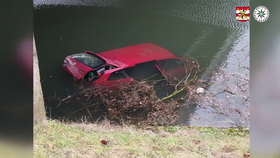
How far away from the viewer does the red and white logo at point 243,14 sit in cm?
260

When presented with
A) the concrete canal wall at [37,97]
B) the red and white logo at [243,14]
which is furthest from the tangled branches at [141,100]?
the red and white logo at [243,14]

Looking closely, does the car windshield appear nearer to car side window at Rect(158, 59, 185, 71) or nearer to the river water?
the river water

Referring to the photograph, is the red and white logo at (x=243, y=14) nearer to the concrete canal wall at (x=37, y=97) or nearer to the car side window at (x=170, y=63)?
the car side window at (x=170, y=63)

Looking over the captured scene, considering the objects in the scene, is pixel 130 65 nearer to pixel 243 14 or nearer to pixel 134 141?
pixel 134 141

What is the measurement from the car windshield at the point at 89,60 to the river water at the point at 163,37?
6 cm

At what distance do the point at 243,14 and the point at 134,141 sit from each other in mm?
1691

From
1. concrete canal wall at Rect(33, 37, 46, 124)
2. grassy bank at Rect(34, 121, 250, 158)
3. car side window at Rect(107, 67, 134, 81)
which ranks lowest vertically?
grassy bank at Rect(34, 121, 250, 158)

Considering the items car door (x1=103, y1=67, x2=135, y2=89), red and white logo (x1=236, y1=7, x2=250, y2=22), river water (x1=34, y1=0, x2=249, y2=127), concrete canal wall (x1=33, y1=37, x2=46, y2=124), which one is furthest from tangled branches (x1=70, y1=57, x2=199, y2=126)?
red and white logo (x1=236, y1=7, x2=250, y2=22)

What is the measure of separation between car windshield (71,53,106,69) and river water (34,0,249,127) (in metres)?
0.06

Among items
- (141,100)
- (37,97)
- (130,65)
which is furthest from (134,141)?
(37,97)

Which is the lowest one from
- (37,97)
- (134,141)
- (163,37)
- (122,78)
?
(134,141)

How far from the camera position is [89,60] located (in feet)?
8.94

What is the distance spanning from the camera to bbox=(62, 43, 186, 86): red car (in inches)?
106

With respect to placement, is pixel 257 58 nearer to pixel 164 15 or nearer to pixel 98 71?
pixel 164 15
